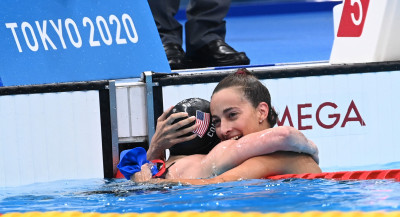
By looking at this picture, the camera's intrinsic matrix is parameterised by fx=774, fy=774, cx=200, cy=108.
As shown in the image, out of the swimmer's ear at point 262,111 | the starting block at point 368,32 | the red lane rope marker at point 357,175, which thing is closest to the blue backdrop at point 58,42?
the swimmer's ear at point 262,111

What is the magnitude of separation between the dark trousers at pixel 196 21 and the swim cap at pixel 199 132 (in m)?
1.50

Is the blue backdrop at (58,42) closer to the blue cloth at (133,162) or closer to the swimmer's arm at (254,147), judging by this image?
the blue cloth at (133,162)

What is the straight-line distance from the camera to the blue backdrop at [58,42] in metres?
3.92

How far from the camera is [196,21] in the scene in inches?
190

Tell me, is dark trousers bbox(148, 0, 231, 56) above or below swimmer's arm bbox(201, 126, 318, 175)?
above

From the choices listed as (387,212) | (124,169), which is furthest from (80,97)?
(387,212)

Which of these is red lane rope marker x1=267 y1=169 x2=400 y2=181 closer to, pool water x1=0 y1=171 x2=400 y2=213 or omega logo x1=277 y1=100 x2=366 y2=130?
pool water x1=0 y1=171 x2=400 y2=213

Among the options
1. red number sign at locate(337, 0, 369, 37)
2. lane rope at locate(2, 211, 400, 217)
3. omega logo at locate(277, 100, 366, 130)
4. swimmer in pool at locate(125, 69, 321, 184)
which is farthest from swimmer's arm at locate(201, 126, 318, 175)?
red number sign at locate(337, 0, 369, 37)

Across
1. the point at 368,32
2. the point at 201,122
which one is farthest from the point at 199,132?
the point at 368,32

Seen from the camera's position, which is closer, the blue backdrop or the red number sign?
the blue backdrop

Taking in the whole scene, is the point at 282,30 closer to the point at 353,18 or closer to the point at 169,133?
the point at 353,18

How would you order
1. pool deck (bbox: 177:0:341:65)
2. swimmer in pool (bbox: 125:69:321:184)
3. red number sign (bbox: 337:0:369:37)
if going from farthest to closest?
pool deck (bbox: 177:0:341:65) → red number sign (bbox: 337:0:369:37) → swimmer in pool (bbox: 125:69:321:184)

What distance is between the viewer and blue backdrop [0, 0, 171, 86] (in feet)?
12.9

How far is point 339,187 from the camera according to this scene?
9.32ft
